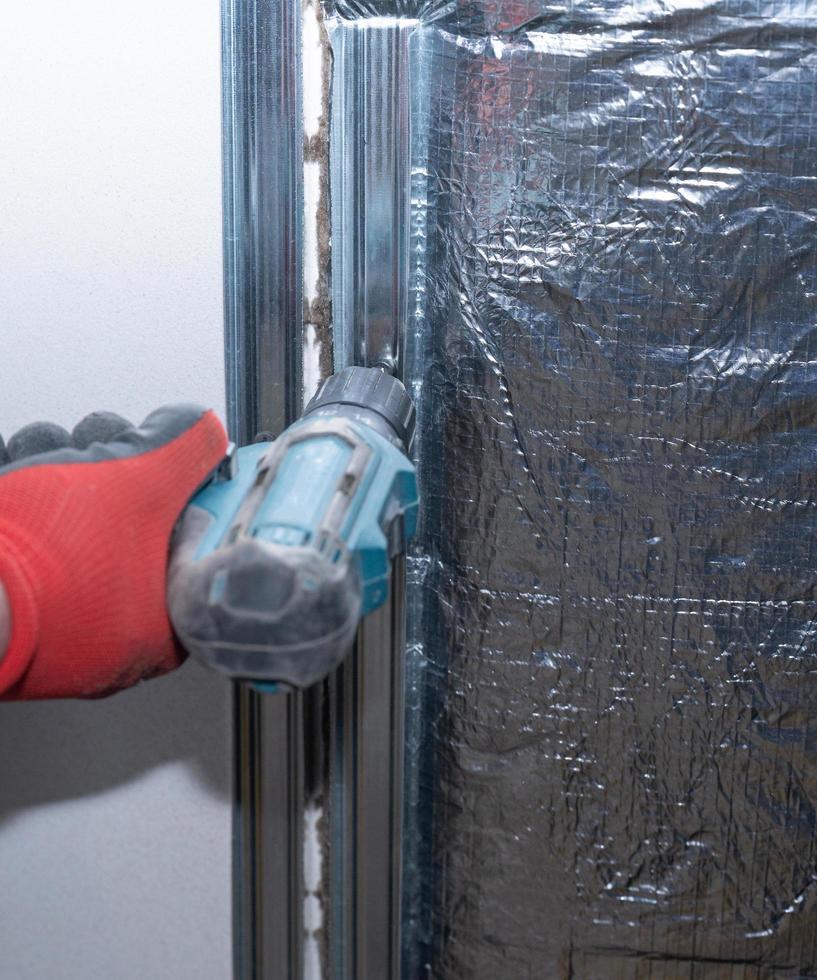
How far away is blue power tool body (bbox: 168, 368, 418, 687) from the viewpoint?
0.57m

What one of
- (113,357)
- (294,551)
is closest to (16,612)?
(294,551)

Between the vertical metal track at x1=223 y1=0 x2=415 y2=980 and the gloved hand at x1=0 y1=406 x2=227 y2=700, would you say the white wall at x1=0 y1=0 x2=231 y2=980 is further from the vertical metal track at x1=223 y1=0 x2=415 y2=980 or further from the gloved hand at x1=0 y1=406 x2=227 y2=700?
the gloved hand at x1=0 y1=406 x2=227 y2=700

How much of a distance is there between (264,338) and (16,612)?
1.32 feet

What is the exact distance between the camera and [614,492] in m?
0.92

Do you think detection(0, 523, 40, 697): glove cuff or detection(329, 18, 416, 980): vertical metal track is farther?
detection(329, 18, 416, 980): vertical metal track

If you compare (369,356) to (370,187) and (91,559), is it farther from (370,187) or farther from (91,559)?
(91,559)

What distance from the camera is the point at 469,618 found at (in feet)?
3.16

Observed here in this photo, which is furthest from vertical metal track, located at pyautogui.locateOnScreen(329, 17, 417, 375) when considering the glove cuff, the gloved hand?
the glove cuff

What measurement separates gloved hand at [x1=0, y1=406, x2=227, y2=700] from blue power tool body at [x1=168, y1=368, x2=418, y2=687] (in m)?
0.03

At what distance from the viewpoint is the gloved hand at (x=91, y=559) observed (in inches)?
25.1

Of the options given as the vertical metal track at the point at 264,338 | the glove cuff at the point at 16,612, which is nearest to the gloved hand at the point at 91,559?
the glove cuff at the point at 16,612

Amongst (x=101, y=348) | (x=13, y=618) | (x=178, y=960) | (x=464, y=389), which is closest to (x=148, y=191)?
(x=101, y=348)

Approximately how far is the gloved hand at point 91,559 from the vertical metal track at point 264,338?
0.24 m

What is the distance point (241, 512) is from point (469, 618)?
399 millimetres
